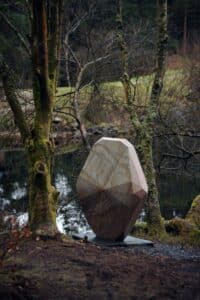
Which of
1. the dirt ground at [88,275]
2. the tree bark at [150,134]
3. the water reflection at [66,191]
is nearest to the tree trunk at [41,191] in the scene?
the dirt ground at [88,275]

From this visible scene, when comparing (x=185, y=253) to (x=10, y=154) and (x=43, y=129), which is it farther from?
(x=10, y=154)

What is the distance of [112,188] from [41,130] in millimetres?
1709

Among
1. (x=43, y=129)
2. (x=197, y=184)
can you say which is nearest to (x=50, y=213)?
(x=43, y=129)

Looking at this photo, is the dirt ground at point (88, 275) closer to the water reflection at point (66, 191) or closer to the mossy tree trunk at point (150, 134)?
the mossy tree trunk at point (150, 134)

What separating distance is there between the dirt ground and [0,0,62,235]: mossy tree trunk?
746 millimetres

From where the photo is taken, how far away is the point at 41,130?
805 cm

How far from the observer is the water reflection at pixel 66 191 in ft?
51.7

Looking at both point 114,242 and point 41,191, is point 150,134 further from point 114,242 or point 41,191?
point 41,191

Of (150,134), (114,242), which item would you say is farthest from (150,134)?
(114,242)

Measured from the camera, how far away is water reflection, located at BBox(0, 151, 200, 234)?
51.7ft

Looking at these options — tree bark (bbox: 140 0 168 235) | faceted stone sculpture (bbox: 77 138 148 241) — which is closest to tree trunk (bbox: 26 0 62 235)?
faceted stone sculpture (bbox: 77 138 148 241)

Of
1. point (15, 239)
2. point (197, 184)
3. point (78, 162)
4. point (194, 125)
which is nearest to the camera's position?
point (15, 239)

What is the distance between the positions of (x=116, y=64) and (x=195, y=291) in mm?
13882

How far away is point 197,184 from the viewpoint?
19.6 meters
